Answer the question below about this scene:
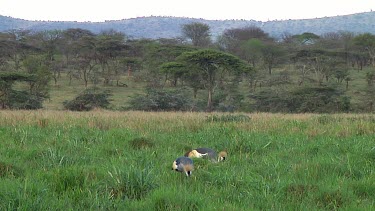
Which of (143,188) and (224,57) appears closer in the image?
(143,188)

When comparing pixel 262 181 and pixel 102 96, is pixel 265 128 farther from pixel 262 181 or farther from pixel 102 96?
pixel 102 96

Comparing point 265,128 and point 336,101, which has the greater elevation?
point 265,128

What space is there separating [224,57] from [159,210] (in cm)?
2681

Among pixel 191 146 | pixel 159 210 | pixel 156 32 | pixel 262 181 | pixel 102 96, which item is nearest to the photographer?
pixel 159 210

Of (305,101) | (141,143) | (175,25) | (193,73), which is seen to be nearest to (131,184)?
(141,143)

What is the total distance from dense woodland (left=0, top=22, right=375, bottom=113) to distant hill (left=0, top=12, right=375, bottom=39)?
108m

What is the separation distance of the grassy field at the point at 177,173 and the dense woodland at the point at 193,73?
18.1 metres

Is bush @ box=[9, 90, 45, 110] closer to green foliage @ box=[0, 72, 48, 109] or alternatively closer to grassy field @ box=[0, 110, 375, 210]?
green foliage @ box=[0, 72, 48, 109]

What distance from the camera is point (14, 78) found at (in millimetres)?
28484

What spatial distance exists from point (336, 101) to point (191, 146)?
2526 cm

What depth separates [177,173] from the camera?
430 cm

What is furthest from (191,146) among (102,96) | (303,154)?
(102,96)

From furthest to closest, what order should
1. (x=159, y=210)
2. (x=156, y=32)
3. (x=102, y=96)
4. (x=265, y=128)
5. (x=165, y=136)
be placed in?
(x=156, y=32), (x=102, y=96), (x=265, y=128), (x=165, y=136), (x=159, y=210)

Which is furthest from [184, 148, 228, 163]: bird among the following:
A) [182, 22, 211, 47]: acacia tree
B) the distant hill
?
the distant hill
